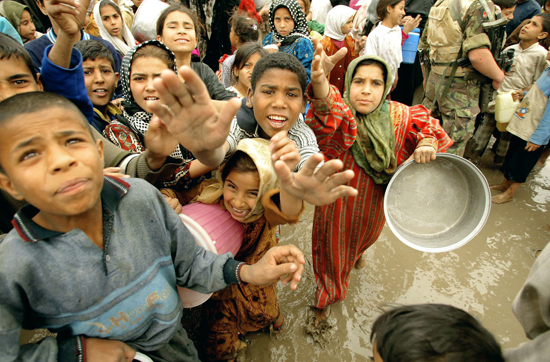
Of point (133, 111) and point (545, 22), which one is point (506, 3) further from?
point (133, 111)

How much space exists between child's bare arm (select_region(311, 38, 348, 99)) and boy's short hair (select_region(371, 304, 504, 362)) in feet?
3.41

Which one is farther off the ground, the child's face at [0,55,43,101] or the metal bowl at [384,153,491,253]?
the child's face at [0,55,43,101]

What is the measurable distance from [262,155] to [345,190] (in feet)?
1.49

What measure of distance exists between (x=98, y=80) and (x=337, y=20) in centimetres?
366

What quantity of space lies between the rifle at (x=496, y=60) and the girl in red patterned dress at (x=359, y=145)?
2.10m

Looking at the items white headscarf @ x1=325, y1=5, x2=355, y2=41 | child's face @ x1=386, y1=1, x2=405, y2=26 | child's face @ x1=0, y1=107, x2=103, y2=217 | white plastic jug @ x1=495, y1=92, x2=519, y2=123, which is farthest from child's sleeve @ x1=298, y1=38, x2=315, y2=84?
child's face @ x1=0, y1=107, x2=103, y2=217

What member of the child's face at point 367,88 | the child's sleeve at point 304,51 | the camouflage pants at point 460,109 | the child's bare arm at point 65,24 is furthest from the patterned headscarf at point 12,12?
the camouflage pants at point 460,109

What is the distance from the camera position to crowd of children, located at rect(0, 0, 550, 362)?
79cm

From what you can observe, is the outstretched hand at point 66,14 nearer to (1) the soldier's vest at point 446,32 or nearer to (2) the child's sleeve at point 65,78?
(2) the child's sleeve at point 65,78

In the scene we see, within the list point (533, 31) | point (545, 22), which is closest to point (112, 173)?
point (533, 31)

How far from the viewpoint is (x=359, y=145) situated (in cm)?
174

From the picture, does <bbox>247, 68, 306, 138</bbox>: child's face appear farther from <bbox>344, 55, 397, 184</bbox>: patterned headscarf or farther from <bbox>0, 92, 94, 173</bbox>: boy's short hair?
<bbox>0, 92, 94, 173</bbox>: boy's short hair

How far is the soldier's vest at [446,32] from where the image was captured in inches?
124

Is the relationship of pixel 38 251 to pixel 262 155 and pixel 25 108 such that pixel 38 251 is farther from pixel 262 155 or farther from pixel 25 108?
pixel 262 155
